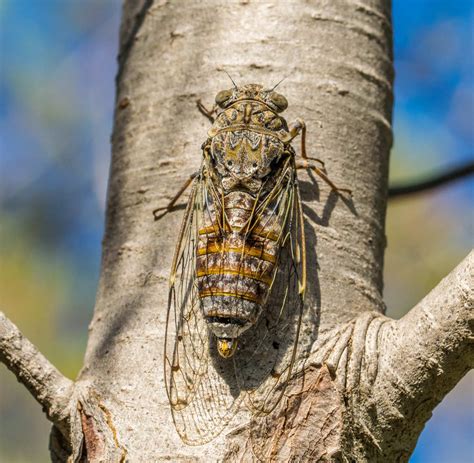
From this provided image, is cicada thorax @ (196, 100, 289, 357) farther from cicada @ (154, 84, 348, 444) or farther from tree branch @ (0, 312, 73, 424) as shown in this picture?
tree branch @ (0, 312, 73, 424)

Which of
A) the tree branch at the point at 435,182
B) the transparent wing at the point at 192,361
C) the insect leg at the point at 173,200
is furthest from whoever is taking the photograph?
the tree branch at the point at 435,182

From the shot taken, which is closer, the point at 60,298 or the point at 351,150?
the point at 351,150

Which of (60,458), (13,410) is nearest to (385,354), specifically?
(60,458)

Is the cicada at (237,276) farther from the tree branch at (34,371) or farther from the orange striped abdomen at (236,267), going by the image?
the tree branch at (34,371)

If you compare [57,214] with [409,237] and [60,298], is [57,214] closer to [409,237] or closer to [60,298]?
[60,298]

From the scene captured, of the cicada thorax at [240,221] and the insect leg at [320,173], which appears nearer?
the cicada thorax at [240,221]

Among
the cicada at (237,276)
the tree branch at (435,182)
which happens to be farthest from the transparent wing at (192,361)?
the tree branch at (435,182)
